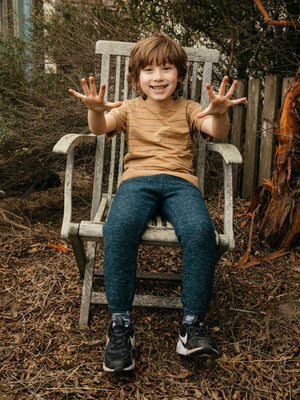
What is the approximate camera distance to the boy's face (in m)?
2.03

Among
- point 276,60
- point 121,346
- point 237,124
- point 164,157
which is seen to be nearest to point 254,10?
point 276,60

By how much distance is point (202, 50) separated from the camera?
2.33 metres

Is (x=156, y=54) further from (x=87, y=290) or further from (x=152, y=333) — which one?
(x=152, y=333)

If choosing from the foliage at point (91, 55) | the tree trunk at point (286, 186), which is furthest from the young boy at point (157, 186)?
the foliage at point (91, 55)

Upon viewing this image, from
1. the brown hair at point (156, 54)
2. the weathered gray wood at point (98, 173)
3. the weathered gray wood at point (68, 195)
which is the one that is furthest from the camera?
the weathered gray wood at point (98, 173)

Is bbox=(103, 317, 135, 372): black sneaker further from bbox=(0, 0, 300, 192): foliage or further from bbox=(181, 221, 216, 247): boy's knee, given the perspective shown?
bbox=(0, 0, 300, 192): foliage

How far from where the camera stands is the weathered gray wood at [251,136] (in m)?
3.24

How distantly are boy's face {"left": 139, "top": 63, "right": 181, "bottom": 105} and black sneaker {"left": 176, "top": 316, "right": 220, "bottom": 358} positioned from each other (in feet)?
3.62

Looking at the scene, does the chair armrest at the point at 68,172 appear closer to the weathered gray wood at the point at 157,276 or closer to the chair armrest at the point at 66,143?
the chair armrest at the point at 66,143

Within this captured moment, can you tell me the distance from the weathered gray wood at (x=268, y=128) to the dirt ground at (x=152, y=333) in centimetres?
53

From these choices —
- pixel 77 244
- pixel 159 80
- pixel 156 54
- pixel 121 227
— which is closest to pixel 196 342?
pixel 121 227

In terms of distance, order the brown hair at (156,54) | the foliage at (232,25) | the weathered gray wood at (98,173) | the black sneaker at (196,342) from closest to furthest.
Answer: the black sneaker at (196,342) < the brown hair at (156,54) < the weathered gray wood at (98,173) < the foliage at (232,25)

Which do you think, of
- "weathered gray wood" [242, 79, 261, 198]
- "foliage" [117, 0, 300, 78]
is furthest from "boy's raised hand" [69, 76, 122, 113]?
"weathered gray wood" [242, 79, 261, 198]

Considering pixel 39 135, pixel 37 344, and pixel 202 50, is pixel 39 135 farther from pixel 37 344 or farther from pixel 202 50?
pixel 37 344
